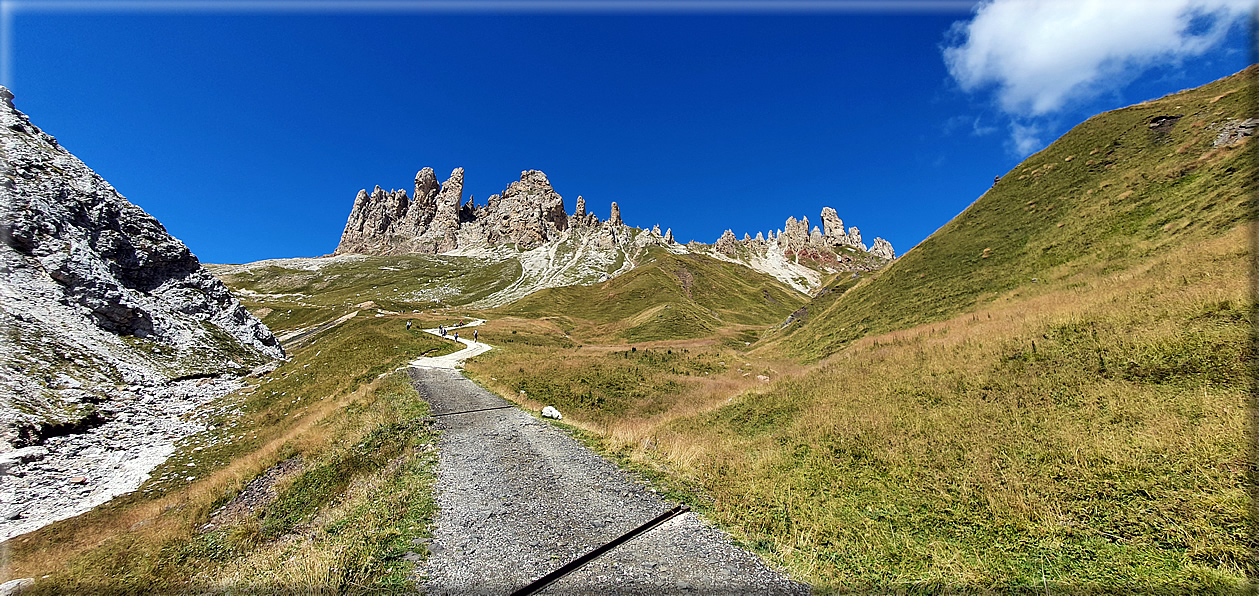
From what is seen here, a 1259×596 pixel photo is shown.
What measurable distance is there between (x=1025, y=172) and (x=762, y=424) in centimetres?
5502

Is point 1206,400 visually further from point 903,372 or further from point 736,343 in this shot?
point 736,343

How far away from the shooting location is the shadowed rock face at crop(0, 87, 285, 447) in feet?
84.9

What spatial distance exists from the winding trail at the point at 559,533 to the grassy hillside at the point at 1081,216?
29.8 m

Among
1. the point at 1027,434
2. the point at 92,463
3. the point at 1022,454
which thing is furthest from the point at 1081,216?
the point at 92,463

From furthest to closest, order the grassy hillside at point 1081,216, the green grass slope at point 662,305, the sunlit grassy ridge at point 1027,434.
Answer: the green grass slope at point 662,305, the grassy hillside at point 1081,216, the sunlit grassy ridge at point 1027,434

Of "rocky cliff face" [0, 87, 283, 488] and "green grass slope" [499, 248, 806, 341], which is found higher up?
"green grass slope" [499, 248, 806, 341]

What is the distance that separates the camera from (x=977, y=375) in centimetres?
1423

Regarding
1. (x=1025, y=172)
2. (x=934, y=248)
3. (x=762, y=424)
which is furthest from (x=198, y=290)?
(x=1025, y=172)

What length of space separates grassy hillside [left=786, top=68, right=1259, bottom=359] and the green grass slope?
34241mm

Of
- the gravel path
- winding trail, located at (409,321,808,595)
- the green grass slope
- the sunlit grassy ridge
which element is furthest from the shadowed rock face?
the green grass slope

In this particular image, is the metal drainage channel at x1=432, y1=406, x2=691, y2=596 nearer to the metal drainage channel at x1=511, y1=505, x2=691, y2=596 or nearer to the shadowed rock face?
the metal drainage channel at x1=511, y1=505, x2=691, y2=596

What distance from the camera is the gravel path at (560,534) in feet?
20.0

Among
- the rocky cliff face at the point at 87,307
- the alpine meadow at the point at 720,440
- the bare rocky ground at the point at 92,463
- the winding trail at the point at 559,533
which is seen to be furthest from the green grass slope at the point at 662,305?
the winding trail at the point at 559,533

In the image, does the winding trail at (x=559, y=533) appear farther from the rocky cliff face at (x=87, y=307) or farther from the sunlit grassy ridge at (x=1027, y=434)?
the rocky cliff face at (x=87, y=307)
